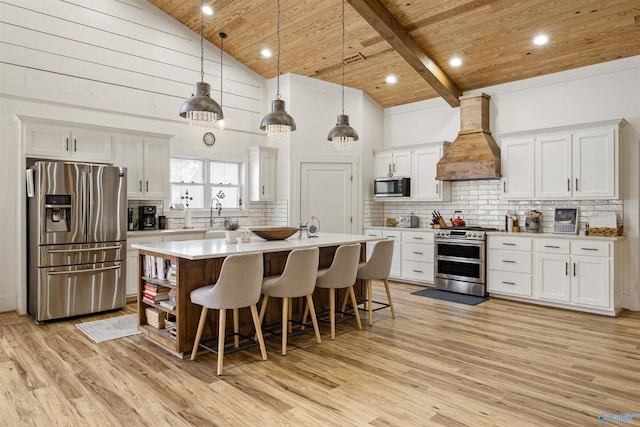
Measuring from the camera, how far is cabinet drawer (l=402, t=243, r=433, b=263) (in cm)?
655

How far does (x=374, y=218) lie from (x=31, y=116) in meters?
5.34

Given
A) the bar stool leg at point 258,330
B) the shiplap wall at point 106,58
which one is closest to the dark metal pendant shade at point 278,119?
the bar stool leg at point 258,330

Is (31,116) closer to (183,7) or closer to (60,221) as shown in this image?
(60,221)

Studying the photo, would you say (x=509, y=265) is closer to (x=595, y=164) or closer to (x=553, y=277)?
(x=553, y=277)

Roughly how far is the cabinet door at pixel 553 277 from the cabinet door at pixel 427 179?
72.3 inches

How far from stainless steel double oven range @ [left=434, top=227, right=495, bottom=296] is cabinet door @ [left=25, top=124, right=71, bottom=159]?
205 inches

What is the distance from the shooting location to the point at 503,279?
5723 millimetres

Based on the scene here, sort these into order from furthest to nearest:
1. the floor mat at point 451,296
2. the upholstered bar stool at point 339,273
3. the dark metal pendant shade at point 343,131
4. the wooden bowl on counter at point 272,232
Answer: the floor mat at point 451,296
the dark metal pendant shade at point 343,131
the wooden bowl on counter at point 272,232
the upholstered bar stool at point 339,273

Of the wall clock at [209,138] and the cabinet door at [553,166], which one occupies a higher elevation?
the wall clock at [209,138]

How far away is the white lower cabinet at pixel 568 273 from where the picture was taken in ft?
16.0

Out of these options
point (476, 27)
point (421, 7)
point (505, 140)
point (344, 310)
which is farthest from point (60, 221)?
point (505, 140)

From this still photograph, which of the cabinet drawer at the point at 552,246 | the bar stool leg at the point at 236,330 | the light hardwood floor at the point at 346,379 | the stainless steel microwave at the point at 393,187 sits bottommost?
the light hardwood floor at the point at 346,379

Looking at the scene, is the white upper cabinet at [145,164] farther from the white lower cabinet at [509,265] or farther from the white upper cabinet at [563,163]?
the white upper cabinet at [563,163]

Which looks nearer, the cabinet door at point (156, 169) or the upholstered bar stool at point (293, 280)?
the upholstered bar stool at point (293, 280)
